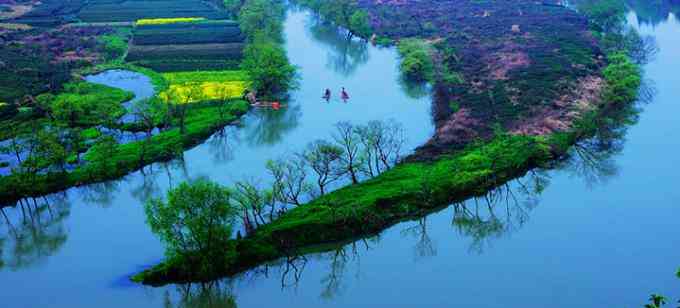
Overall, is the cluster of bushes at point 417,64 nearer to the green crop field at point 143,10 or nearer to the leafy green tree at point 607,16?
the leafy green tree at point 607,16

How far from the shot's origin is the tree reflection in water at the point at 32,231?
30062 mm

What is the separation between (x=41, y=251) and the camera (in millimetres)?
30641

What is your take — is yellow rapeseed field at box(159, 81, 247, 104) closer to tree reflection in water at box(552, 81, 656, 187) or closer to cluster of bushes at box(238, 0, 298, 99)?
cluster of bushes at box(238, 0, 298, 99)

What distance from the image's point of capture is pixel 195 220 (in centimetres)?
2614

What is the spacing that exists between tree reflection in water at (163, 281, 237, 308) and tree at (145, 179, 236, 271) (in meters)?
0.81

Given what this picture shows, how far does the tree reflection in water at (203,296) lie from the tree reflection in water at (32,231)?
7.11m

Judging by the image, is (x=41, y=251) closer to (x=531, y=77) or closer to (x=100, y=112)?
(x=100, y=112)

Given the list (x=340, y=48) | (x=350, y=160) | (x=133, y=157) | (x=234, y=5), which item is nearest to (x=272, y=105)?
(x=133, y=157)

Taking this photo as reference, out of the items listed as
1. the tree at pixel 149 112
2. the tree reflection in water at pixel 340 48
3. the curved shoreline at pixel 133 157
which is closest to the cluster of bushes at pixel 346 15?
the tree reflection in water at pixel 340 48

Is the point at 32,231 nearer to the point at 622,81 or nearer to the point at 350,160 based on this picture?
the point at 350,160

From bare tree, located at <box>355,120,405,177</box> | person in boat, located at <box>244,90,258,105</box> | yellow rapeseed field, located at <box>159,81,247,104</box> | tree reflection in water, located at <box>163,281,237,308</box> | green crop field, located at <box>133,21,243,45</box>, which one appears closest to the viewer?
tree reflection in water, located at <box>163,281,237,308</box>

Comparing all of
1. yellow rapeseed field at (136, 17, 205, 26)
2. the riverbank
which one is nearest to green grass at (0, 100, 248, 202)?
the riverbank

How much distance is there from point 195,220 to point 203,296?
9.99ft

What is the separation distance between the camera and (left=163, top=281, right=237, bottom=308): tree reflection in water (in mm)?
26656
